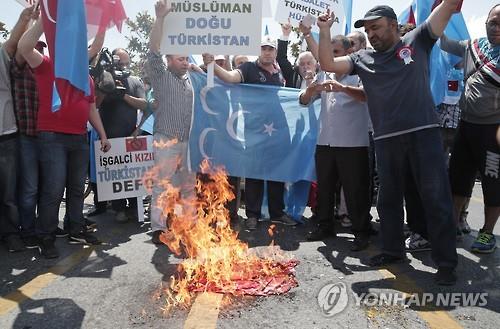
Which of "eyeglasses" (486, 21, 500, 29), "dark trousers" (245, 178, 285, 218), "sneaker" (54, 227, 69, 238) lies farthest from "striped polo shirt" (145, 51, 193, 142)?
"eyeglasses" (486, 21, 500, 29)

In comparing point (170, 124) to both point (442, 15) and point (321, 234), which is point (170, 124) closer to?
point (321, 234)

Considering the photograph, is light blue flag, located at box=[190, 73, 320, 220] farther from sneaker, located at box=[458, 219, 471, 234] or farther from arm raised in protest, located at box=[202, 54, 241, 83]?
sneaker, located at box=[458, 219, 471, 234]

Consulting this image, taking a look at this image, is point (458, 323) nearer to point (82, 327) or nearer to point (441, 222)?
point (441, 222)

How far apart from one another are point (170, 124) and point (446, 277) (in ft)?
10.3

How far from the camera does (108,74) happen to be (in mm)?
5285

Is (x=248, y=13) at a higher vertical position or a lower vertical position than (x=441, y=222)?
higher

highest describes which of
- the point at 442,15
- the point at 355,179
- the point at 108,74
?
the point at 442,15

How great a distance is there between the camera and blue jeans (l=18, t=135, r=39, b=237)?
4.34m

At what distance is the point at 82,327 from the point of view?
2691 millimetres

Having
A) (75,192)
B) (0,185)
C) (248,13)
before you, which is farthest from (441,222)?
(0,185)

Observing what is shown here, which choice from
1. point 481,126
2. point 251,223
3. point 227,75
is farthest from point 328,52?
point 251,223

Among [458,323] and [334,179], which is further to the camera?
[334,179]

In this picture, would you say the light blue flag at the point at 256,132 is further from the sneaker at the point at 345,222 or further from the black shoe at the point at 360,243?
the black shoe at the point at 360,243

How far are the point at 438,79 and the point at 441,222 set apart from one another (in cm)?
223
